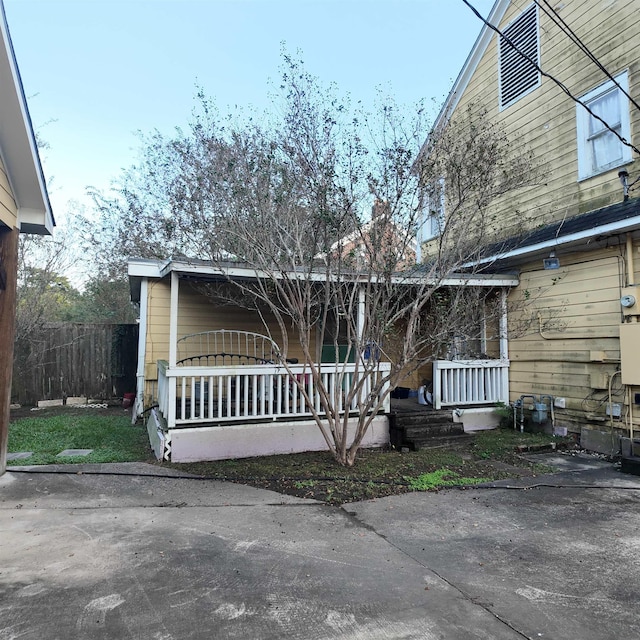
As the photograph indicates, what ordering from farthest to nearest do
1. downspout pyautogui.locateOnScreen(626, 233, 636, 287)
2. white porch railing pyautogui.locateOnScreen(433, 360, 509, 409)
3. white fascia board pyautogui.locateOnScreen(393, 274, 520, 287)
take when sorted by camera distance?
white porch railing pyautogui.locateOnScreen(433, 360, 509, 409)
white fascia board pyautogui.locateOnScreen(393, 274, 520, 287)
downspout pyautogui.locateOnScreen(626, 233, 636, 287)

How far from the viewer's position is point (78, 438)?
7.18 m

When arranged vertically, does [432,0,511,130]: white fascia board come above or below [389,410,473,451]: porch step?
above

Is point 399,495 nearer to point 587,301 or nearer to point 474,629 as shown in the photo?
point 474,629

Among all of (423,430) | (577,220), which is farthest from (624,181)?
(423,430)

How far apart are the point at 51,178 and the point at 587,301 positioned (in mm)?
11516

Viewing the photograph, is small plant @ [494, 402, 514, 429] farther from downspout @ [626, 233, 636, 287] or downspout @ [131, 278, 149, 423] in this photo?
downspout @ [131, 278, 149, 423]

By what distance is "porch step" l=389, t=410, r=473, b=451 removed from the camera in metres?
7.00

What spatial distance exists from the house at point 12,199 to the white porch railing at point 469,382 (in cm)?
625

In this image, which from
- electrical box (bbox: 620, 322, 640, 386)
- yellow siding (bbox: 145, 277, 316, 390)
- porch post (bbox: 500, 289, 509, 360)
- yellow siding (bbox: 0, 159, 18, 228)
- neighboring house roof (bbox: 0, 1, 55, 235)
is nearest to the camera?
neighboring house roof (bbox: 0, 1, 55, 235)

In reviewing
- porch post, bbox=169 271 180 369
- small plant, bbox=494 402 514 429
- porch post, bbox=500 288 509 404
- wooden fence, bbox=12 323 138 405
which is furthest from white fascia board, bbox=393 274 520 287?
wooden fence, bbox=12 323 138 405

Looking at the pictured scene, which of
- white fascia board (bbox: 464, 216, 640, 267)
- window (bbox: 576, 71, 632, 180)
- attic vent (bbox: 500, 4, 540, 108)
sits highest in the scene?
attic vent (bbox: 500, 4, 540, 108)

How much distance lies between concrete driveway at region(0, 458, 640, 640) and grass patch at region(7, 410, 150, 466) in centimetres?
105

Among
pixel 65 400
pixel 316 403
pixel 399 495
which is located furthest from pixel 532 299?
pixel 65 400

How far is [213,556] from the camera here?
336 centimetres
